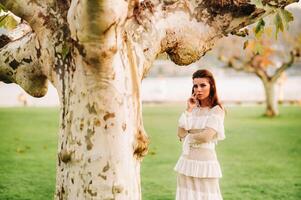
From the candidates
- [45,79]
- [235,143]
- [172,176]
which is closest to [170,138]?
[235,143]

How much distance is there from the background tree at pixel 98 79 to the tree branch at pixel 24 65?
3cm

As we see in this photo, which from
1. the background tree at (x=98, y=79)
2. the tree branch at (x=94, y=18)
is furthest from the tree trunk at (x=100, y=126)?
the tree branch at (x=94, y=18)

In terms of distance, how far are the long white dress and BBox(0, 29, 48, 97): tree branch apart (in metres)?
1.51

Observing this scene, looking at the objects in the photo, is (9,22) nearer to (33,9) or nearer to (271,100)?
(33,9)

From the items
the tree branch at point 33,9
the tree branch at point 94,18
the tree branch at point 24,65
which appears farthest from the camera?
the tree branch at point 24,65

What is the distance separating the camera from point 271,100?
73.2 feet

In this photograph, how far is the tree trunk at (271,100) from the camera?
22.0m

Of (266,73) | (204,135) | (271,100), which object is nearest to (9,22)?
(204,135)

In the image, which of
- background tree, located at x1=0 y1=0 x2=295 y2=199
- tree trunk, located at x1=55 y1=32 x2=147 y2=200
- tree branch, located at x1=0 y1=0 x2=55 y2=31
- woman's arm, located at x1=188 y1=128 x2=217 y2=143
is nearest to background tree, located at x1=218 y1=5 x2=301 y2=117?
woman's arm, located at x1=188 y1=128 x2=217 y2=143

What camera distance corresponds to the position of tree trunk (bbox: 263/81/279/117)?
22.0 m

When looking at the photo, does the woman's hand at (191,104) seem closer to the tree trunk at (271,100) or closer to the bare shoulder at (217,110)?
the bare shoulder at (217,110)

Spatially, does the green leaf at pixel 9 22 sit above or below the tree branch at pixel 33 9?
above

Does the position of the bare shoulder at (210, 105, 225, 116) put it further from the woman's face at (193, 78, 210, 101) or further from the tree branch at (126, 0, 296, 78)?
the tree branch at (126, 0, 296, 78)

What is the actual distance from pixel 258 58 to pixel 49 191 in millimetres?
16734
